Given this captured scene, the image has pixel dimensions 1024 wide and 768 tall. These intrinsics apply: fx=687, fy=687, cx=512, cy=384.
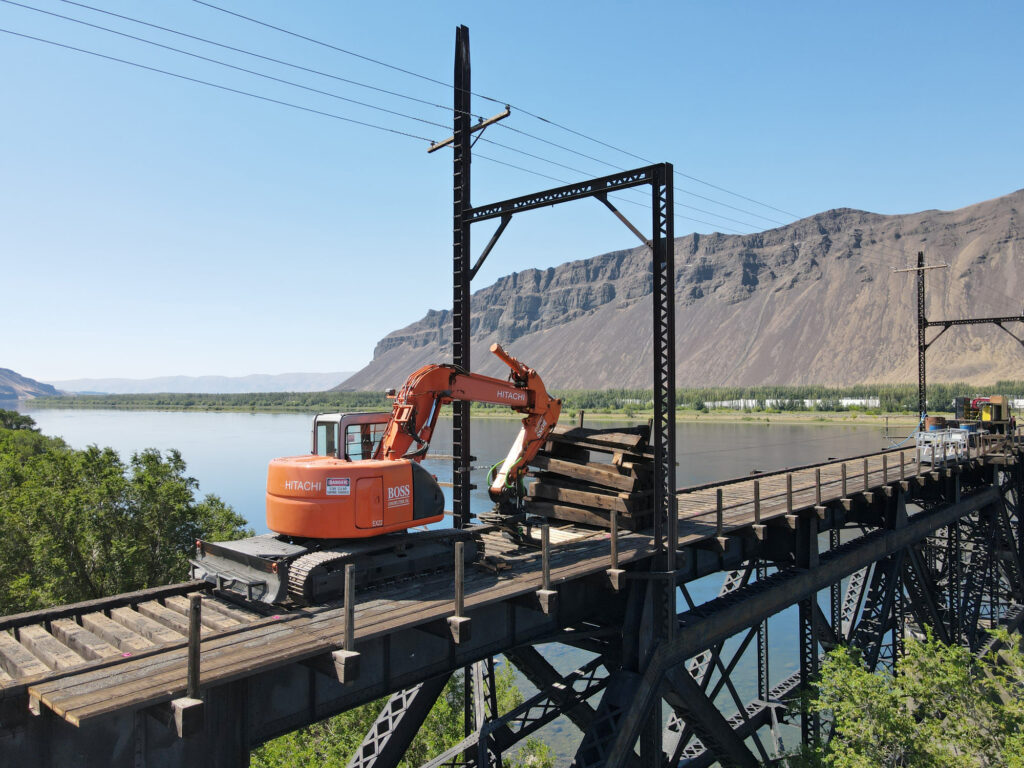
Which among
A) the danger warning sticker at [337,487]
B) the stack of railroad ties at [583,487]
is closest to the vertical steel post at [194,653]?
the danger warning sticker at [337,487]

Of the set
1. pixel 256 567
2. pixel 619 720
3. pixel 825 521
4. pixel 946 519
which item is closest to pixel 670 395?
pixel 619 720

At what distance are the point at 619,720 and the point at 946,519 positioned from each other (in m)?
16.5

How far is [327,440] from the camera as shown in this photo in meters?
12.0

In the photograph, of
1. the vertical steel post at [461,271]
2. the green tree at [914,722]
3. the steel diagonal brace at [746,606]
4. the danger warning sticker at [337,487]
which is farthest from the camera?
the vertical steel post at [461,271]

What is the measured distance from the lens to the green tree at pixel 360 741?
20.6 meters

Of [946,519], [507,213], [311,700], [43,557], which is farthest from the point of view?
[43,557]

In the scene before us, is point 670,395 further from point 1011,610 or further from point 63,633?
point 1011,610

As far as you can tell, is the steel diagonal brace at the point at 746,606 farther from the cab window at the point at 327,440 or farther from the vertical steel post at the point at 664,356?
the cab window at the point at 327,440

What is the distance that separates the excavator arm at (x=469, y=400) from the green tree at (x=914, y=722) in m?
7.32

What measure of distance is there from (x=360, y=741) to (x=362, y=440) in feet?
52.4

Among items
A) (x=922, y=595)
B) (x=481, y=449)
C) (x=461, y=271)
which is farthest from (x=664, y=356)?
(x=481, y=449)

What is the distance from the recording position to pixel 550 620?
1132 centimetres

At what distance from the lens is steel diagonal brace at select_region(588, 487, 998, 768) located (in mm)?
11047

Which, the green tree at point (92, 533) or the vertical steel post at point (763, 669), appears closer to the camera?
the vertical steel post at point (763, 669)
